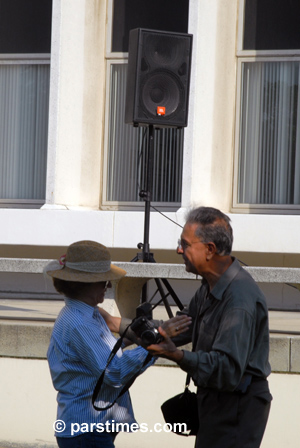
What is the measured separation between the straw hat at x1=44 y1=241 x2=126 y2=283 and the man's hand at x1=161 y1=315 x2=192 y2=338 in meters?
0.36

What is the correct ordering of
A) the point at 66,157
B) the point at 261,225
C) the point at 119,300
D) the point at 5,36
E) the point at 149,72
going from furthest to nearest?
1. the point at 5,36
2. the point at 66,157
3. the point at 261,225
4. the point at 149,72
5. the point at 119,300

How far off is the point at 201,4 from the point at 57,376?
261 inches

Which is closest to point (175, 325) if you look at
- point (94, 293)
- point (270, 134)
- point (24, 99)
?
point (94, 293)

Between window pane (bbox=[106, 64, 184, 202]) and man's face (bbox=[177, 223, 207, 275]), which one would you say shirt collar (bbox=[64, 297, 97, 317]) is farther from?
window pane (bbox=[106, 64, 184, 202])

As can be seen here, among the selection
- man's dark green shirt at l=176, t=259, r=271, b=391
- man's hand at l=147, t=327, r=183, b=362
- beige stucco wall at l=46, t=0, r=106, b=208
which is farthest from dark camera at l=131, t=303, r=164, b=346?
beige stucco wall at l=46, t=0, r=106, b=208

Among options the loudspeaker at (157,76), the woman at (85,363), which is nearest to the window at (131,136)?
the loudspeaker at (157,76)

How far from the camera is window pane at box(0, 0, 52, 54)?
9859mm

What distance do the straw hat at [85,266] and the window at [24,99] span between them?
271 inches

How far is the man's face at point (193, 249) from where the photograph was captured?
2.94 metres

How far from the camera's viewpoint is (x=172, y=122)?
7.19m

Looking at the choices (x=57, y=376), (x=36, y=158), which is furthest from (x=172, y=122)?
(x=57, y=376)

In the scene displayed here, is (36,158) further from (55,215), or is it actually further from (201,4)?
(201,4)

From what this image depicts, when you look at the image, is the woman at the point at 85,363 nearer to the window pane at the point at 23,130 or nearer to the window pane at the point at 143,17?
the window pane at the point at 143,17

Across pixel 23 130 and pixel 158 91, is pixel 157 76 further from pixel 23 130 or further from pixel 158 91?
pixel 23 130
